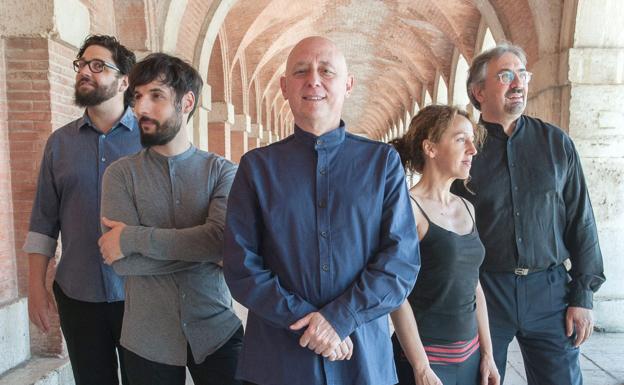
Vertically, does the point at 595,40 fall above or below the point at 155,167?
above


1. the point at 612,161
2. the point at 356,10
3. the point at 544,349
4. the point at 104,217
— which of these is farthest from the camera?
the point at 356,10

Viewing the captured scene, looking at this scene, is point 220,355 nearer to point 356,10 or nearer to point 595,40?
point 595,40

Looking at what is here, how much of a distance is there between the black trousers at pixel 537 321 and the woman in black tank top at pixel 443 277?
25 cm

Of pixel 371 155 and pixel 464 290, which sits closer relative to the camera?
pixel 371 155

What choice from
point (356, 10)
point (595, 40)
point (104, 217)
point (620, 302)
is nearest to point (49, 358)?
point (104, 217)

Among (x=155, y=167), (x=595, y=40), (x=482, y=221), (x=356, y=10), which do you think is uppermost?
(x=356, y=10)

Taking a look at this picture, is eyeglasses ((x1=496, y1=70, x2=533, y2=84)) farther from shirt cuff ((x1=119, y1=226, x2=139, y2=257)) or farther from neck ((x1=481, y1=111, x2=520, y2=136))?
shirt cuff ((x1=119, y1=226, x2=139, y2=257))

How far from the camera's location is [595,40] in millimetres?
5504

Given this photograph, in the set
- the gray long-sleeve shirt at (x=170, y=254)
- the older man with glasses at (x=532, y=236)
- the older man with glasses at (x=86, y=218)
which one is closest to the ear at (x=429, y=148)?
the older man with glasses at (x=532, y=236)

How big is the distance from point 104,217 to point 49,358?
2.63 m

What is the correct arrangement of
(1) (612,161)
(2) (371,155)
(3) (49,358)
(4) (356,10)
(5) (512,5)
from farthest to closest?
(4) (356,10) < (5) (512,5) < (1) (612,161) < (3) (49,358) < (2) (371,155)

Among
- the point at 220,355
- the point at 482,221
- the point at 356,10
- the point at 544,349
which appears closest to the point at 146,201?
the point at 220,355

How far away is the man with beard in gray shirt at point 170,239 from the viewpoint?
5.93 ft

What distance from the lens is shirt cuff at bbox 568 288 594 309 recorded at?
7.48ft
